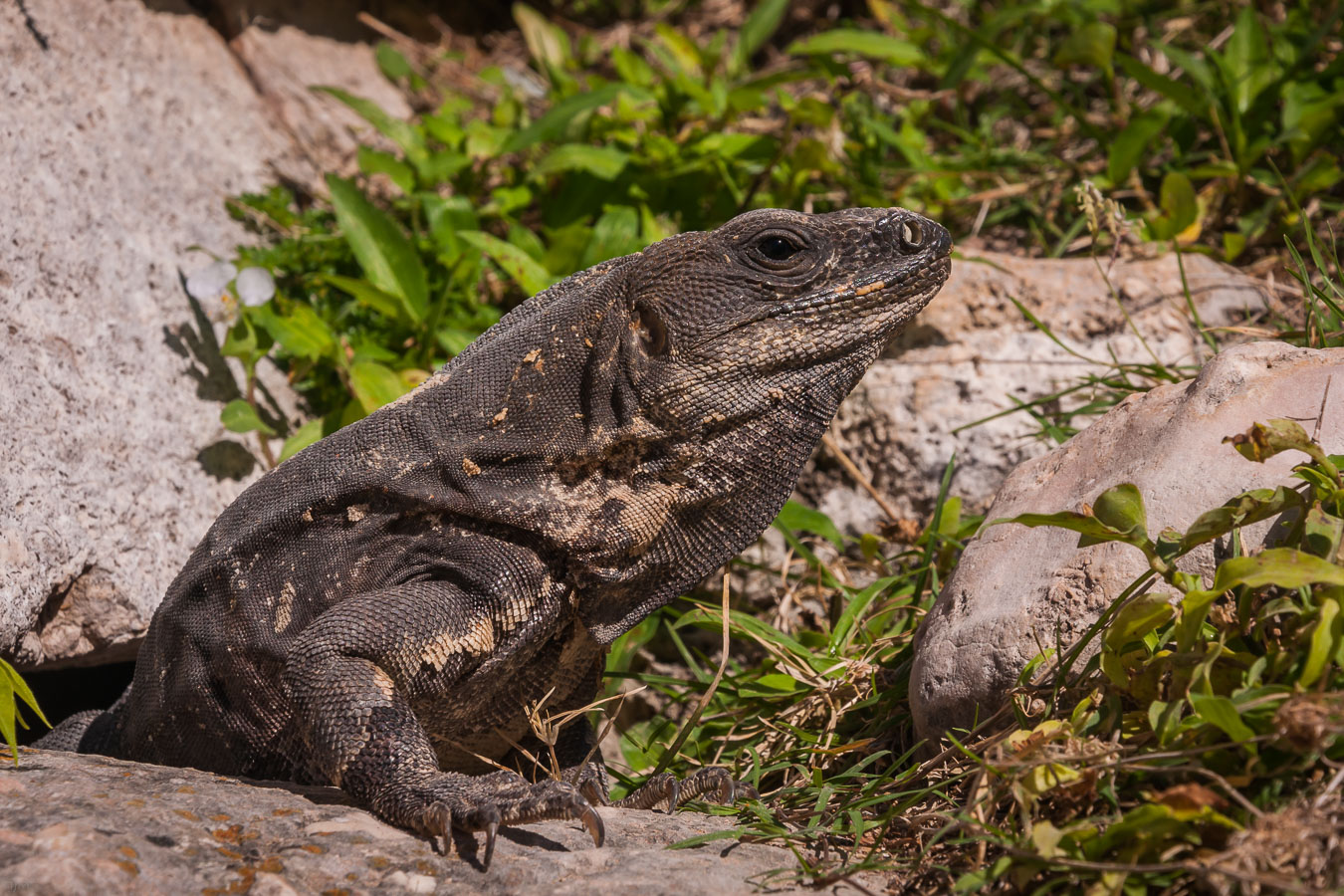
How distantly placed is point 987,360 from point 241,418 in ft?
12.1

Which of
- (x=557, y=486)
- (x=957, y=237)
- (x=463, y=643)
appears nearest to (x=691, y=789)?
(x=463, y=643)

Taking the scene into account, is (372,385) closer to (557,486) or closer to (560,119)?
(557,486)

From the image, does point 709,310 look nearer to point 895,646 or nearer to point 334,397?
point 895,646

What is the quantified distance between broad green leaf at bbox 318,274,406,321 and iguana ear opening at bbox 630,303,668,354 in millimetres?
2329

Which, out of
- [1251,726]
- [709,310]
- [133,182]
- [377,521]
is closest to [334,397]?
[133,182]

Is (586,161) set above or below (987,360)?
above

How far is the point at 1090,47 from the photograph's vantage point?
6.62 meters

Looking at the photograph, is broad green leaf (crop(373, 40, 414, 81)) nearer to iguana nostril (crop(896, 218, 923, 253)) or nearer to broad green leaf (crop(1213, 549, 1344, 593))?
iguana nostril (crop(896, 218, 923, 253))

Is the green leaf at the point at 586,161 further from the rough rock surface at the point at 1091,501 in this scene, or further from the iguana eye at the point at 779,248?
the rough rock surface at the point at 1091,501

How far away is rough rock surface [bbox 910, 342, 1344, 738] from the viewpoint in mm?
3250

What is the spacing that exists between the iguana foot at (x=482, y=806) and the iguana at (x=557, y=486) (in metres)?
0.55

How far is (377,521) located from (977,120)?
5629mm

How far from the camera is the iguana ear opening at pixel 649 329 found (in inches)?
154

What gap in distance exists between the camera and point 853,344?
3926 mm
